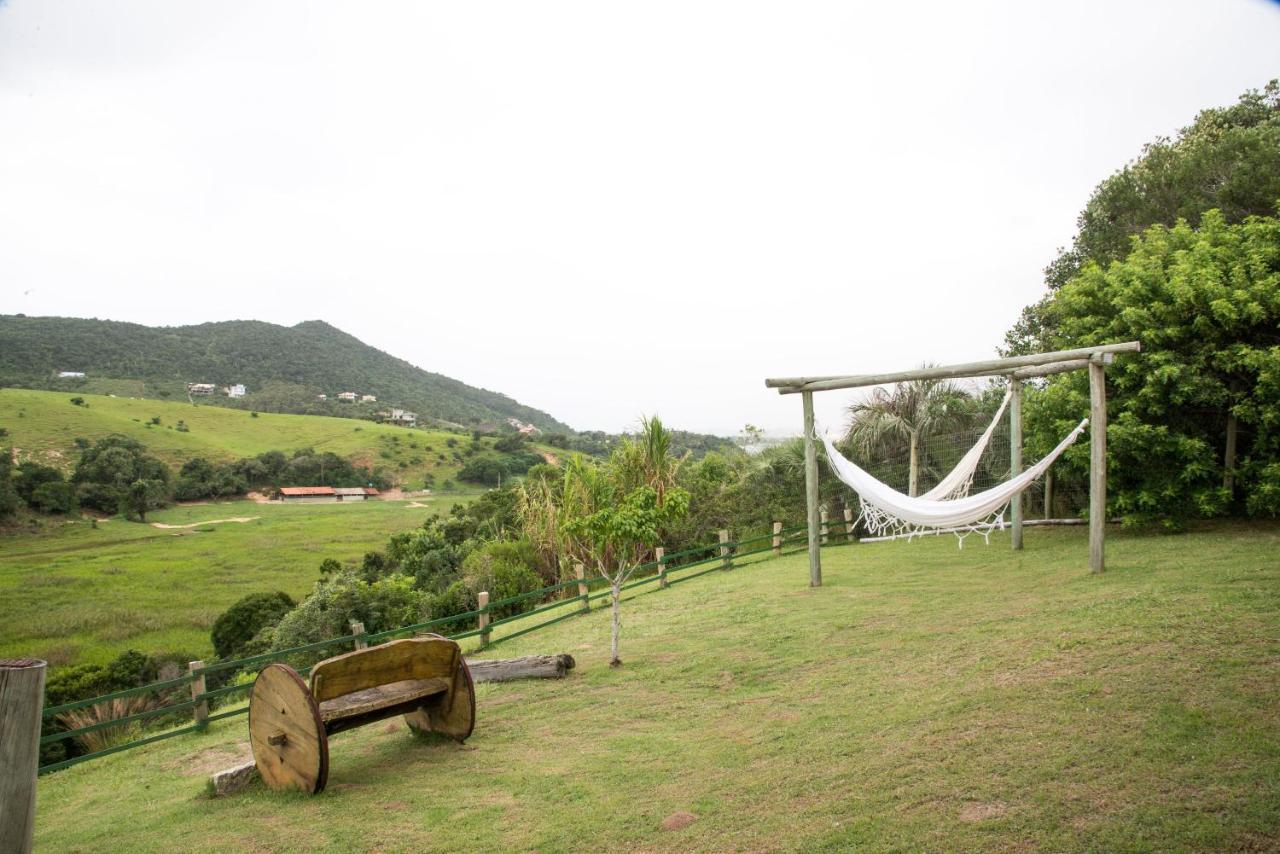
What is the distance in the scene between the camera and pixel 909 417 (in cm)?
1444

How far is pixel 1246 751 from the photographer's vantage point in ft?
Answer: 10.6

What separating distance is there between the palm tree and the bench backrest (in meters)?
10.5

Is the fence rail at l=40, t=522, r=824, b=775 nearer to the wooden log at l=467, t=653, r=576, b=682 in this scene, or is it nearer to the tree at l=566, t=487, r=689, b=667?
the wooden log at l=467, t=653, r=576, b=682

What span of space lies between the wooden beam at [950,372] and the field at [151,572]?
14773 millimetres

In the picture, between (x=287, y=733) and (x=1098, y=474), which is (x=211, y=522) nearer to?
(x=287, y=733)

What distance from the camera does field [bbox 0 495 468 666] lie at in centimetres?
1727

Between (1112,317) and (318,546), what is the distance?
83.1ft

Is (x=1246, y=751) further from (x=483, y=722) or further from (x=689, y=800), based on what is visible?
(x=483, y=722)

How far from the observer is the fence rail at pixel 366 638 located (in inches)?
247

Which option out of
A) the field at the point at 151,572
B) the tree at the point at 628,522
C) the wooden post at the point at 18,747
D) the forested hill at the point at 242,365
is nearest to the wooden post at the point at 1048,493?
the tree at the point at 628,522

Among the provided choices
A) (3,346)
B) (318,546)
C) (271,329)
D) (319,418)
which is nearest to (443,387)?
(271,329)

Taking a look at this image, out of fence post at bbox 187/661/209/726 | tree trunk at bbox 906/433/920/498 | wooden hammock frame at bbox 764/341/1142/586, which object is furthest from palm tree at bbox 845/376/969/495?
fence post at bbox 187/661/209/726

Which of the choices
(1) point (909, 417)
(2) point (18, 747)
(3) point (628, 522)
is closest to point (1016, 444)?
(1) point (909, 417)

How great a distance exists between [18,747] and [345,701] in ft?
8.82
